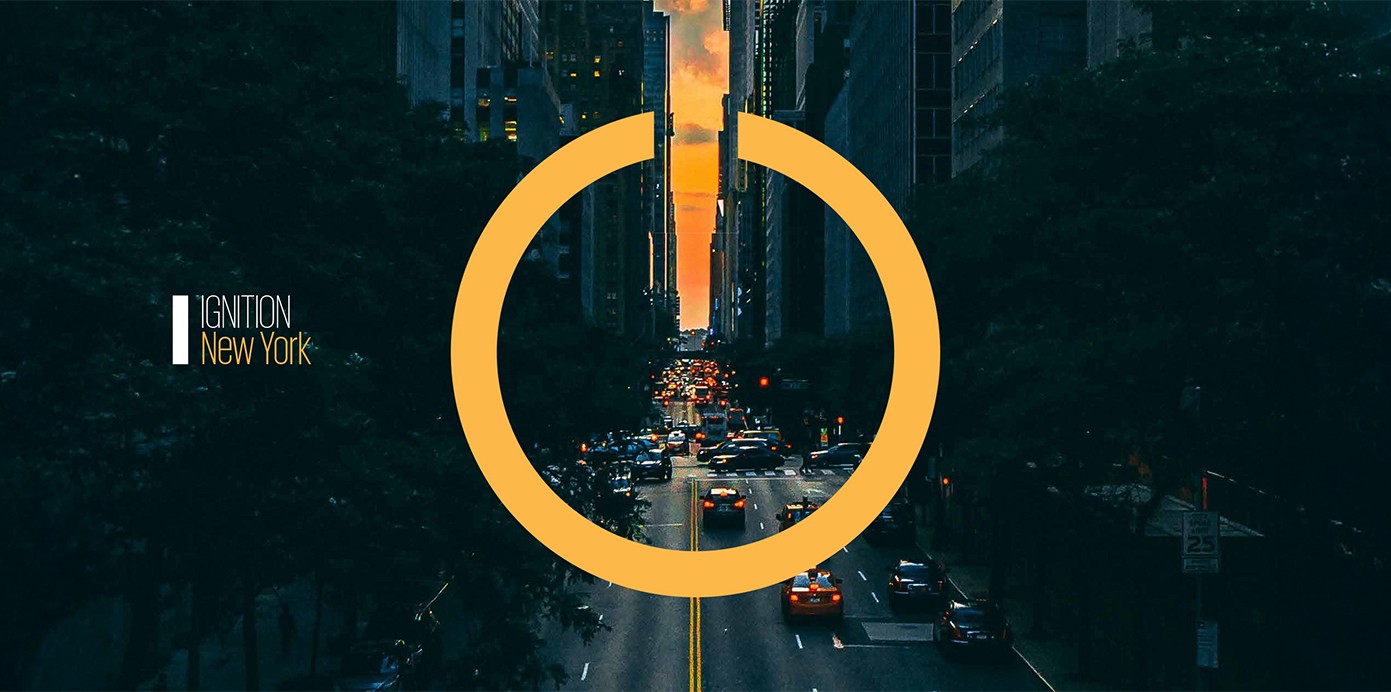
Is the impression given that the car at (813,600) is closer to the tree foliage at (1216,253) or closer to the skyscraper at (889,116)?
the tree foliage at (1216,253)

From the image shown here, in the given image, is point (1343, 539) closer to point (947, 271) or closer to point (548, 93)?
point (947, 271)

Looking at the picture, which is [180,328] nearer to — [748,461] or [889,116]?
[748,461]

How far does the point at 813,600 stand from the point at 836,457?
6454cm

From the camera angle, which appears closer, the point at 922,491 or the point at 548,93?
the point at 922,491

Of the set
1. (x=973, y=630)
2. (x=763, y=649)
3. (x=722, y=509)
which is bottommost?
(x=763, y=649)

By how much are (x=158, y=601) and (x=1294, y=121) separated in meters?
20.1

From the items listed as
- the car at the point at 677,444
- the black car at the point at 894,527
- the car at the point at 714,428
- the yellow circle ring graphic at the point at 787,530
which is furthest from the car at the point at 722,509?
the car at the point at 714,428

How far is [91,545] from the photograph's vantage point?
60.8 ft

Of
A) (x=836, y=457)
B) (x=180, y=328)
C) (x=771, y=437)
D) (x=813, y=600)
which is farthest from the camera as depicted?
(x=771, y=437)

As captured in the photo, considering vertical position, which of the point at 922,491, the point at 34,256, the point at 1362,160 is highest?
the point at 1362,160

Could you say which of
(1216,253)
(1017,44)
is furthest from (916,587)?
(1017,44)

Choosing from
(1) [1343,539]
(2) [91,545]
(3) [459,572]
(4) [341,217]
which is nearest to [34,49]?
(4) [341,217]

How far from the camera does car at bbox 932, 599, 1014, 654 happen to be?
3912 centimetres

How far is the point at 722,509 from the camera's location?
6819cm
